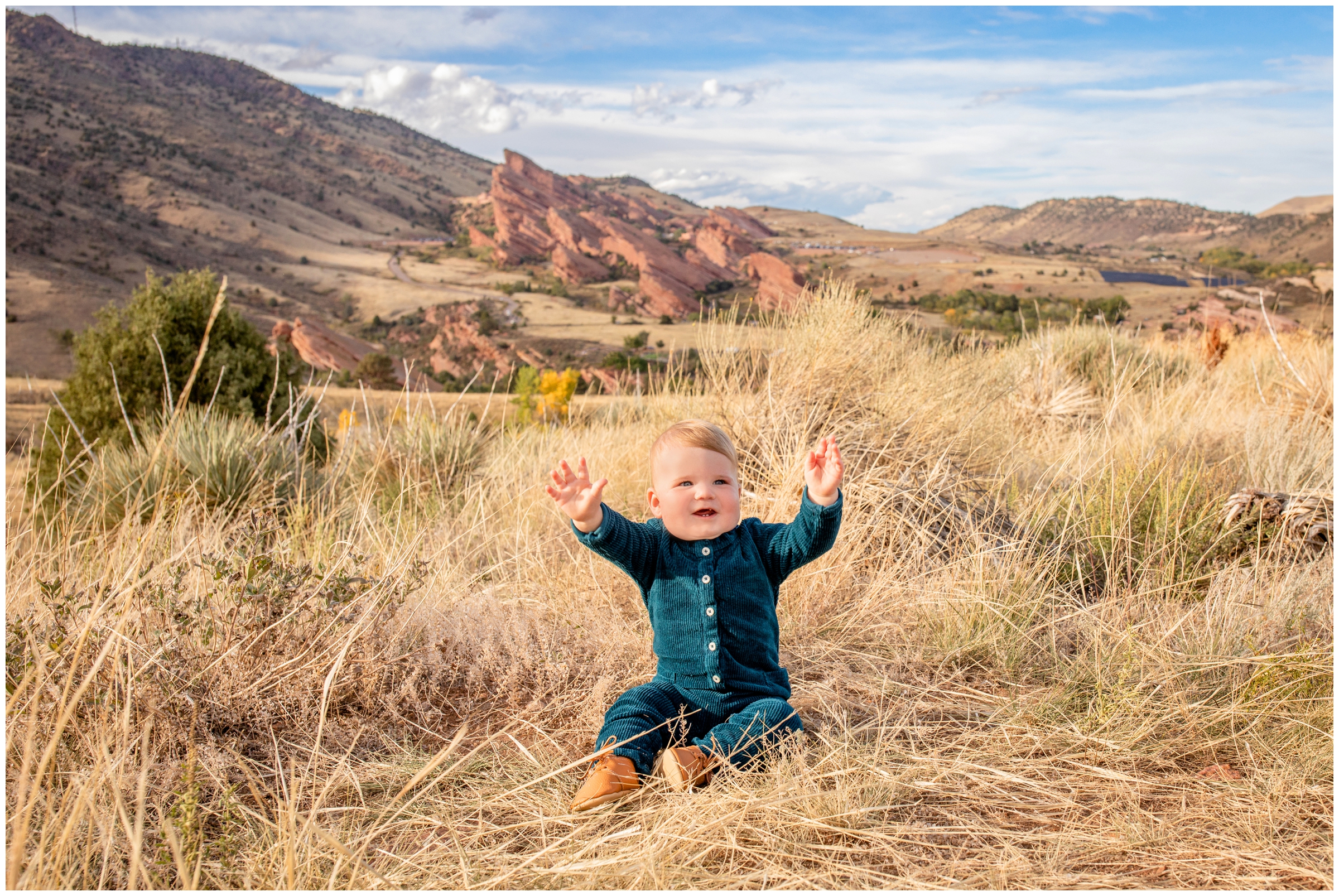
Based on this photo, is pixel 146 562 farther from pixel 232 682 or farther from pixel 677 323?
pixel 677 323

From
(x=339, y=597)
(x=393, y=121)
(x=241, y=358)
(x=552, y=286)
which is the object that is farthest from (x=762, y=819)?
(x=393, y=121)

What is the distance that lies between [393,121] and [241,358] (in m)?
105

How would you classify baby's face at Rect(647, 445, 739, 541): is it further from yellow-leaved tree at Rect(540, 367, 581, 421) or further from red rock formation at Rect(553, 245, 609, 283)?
red rock formation at Rect(553, 245, 609, 283)

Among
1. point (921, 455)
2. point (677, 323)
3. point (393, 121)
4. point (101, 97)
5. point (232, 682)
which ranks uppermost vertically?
point (393, 121)

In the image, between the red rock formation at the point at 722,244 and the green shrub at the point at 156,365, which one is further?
the red rock formation at the point at 722,244

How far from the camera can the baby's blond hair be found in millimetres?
2477

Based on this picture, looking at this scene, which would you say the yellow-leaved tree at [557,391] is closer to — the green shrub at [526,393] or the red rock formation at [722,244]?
the green shrub at [526,393]

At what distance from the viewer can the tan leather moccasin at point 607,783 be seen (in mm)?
2246

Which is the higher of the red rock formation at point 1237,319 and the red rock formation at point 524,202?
the red rock formation at point 524,202

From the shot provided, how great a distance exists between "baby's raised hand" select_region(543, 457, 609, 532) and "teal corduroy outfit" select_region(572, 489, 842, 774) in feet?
0.20

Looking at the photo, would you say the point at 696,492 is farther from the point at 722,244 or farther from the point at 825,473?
the point at 722,244

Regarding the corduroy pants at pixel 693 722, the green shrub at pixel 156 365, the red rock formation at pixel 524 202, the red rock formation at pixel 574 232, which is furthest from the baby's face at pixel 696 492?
the red rock formation at pixel 524 202

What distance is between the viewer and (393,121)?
330ft

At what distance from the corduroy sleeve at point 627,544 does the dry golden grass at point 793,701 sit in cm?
54
